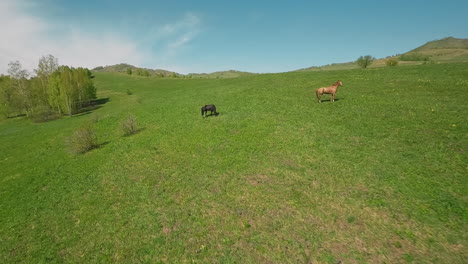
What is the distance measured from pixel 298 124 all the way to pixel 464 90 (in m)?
18.5

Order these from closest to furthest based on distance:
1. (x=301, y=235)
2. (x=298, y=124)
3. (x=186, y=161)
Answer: (x=301, y=235) < (x=186, y=161) < (x=298, y=124)

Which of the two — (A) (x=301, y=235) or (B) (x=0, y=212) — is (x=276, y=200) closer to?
(A) (x=301, y=235)

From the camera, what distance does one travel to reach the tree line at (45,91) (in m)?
55.1

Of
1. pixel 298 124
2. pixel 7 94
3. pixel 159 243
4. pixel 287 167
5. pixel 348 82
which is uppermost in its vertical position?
pixel 7 94

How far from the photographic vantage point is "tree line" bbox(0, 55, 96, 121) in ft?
181

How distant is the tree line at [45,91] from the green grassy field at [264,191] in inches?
1498

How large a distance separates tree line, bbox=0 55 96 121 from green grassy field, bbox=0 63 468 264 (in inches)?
1498

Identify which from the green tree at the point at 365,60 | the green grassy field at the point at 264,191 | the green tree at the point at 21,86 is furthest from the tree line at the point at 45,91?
the green tree at the point at 365,60

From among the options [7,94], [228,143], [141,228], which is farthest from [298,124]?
[7,94]

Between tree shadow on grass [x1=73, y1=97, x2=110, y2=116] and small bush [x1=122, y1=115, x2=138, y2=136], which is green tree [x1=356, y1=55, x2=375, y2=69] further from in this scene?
tree shadow on grass [x1=73, y1=97, x2=110, y2=116]

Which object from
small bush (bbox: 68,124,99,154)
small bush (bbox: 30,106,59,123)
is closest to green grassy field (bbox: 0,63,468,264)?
small bush (bbox: 68,124,99,154)

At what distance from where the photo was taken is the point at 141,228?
10625mm

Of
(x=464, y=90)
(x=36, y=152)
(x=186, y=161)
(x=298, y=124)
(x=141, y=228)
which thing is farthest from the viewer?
(x=36, y=152)

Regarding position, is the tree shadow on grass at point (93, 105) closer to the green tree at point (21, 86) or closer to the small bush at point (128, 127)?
the green tree at point (21, 86)
